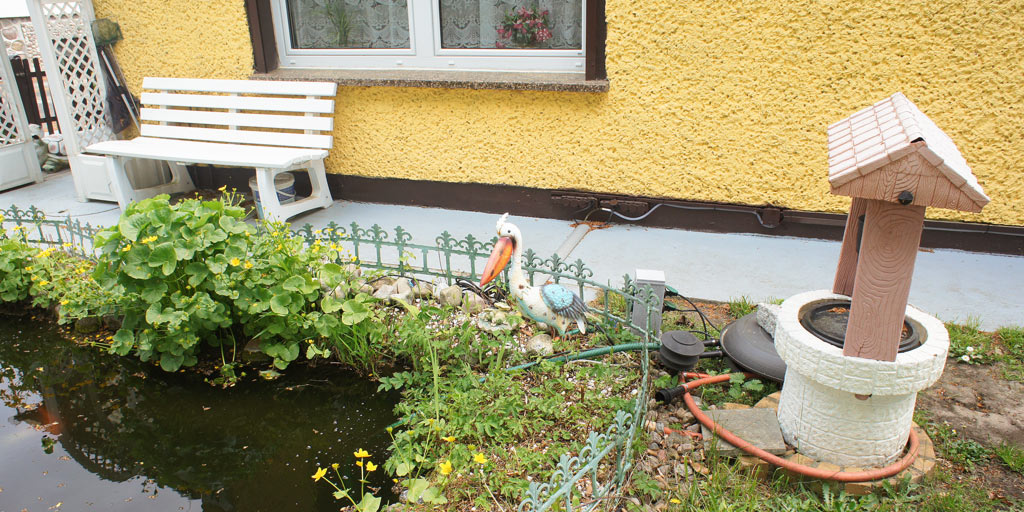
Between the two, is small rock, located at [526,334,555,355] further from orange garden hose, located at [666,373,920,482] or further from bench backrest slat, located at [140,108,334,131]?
bench backrest slat, located at [140,108,334,131]

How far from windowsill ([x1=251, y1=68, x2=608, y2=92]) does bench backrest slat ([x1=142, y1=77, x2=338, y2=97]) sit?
0.09 metres

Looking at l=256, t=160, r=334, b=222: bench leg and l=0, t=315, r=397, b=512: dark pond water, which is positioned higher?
l=256, t=160, r=334, b=222: bench leg

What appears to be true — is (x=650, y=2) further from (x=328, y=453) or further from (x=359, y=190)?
(x=328, y=453)

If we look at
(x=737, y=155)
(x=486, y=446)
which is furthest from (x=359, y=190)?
(x=486, y=446)

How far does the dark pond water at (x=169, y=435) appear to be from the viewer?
2654 millimetres

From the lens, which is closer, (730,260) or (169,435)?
(169,435)

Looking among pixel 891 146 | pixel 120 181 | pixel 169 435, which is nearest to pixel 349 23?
pixel 120 181

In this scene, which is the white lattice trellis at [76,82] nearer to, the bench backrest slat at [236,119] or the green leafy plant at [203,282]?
the bench backrest slat at [236,119]

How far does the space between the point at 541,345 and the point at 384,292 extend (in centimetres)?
102

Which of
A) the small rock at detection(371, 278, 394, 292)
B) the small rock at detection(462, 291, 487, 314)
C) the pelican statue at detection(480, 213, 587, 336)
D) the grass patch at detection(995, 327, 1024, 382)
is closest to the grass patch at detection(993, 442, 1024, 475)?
the grass patch at detection(995, 327, 1024, 382)

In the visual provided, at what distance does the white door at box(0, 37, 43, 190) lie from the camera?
6191 millimetres

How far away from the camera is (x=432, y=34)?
17.4ft

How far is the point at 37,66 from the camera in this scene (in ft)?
24.2

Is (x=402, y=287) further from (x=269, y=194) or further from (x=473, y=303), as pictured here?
(x=269, y=194)
